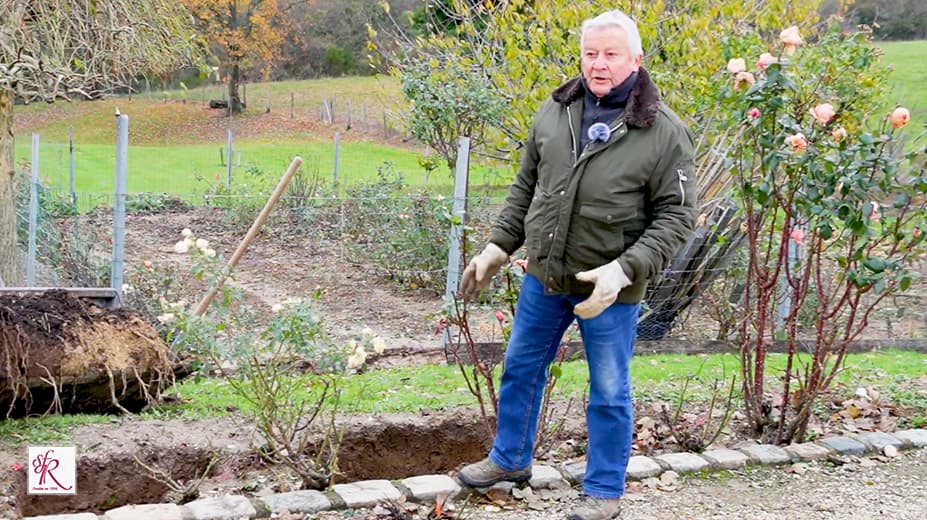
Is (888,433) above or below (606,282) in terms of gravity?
below

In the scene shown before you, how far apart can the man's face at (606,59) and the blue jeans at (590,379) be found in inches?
32.0

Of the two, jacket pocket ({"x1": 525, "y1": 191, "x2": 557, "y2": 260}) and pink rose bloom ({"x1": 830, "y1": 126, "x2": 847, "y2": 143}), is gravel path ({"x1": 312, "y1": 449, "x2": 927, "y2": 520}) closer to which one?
jacket pocket ({"x1": 525, "y1": 191, "x2": 557, "y2": 260})

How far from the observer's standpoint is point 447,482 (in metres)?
4.25

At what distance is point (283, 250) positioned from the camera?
12.0 metres

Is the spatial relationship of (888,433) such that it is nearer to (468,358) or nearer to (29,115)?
(468,358)

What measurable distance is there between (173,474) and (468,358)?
2.75 meters

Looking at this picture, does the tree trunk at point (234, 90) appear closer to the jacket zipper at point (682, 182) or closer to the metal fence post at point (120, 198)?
the metal fence post at point (120, 198)

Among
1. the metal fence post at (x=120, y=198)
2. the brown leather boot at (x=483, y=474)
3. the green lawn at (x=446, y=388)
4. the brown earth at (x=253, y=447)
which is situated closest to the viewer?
the brown leather boot at (x=483, y=474)

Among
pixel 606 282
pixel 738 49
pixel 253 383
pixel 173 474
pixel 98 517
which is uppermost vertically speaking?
pixel 738 49

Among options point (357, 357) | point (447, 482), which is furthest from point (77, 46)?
point (447, 482)

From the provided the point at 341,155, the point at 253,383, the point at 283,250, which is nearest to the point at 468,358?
the point at 253,383

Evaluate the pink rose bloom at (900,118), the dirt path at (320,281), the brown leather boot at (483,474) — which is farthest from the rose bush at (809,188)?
the dirt path at (320,281)

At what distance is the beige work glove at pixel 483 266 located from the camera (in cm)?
405

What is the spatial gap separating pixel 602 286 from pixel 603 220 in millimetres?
279
